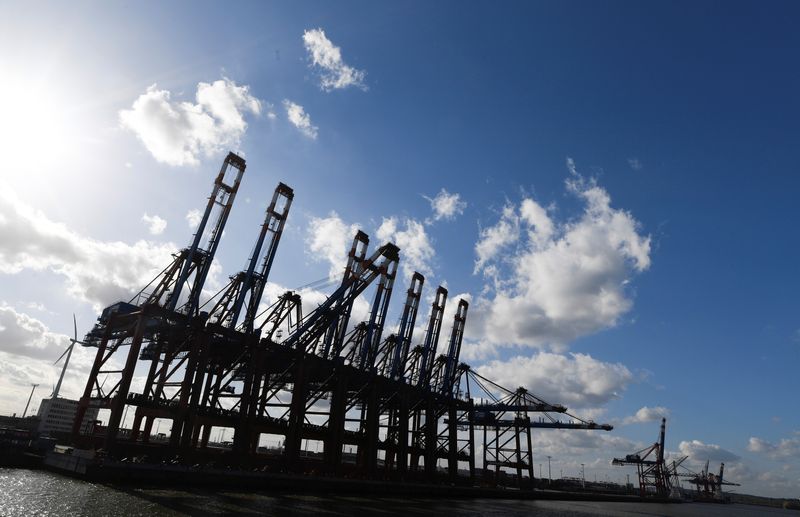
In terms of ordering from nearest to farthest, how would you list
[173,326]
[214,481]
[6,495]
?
1. [6,495]
2. [214,481]
3. [173,326]

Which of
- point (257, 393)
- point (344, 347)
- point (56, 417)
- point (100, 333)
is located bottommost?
point (56, 417)

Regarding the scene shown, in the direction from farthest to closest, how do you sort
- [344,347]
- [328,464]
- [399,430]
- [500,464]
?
[500,464] → [399,430] → [344,347] → [328,464]

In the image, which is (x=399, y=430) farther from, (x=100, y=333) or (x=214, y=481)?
(x=100, y=333)

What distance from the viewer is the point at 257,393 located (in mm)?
49062

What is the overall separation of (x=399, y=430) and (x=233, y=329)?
103 feet

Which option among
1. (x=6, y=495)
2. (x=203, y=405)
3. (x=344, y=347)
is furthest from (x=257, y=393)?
(x=6, y=495)

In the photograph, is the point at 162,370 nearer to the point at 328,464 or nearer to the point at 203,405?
the point at 203,405

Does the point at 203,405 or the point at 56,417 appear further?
the point at 56,417

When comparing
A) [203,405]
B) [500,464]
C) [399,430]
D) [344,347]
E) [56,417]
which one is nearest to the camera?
[203,405]

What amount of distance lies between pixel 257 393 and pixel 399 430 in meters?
26.4

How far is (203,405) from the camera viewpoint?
48.6 metres

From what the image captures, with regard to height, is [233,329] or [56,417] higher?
[233,329]

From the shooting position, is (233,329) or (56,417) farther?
(56,417)

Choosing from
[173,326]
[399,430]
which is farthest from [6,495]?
[399,430]
